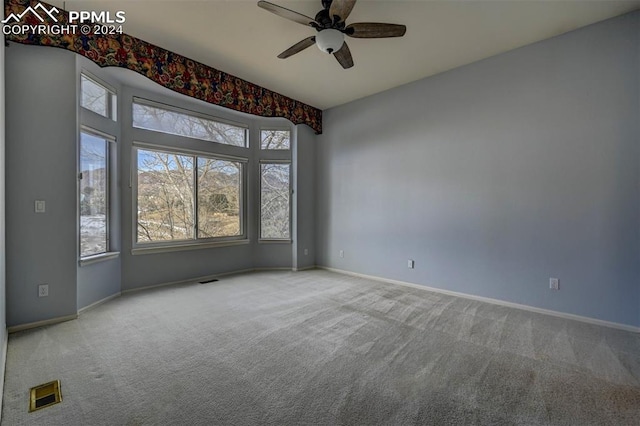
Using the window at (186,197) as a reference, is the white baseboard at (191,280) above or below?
below

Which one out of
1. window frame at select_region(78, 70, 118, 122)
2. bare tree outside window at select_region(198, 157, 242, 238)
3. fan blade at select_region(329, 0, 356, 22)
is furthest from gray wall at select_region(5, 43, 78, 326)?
fan blade at select_region(329, 0, 356, 22)

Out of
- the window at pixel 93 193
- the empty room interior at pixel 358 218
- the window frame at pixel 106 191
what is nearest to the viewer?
the empty room interior at pixel 358 218

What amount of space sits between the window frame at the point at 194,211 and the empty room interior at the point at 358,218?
0.03 meters

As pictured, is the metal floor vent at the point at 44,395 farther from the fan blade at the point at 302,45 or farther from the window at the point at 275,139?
the window at the point at 275,139

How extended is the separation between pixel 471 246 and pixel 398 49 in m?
2.59

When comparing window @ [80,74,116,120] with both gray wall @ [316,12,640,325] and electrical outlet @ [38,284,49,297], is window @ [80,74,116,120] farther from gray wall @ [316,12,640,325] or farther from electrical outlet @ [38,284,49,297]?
gray wall @ [316,12,640,325]

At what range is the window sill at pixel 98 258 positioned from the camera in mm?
3200

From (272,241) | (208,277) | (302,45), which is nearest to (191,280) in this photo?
(208,277)

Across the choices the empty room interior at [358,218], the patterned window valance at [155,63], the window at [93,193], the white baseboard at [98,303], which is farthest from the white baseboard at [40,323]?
the patterned window valance at [155,63]

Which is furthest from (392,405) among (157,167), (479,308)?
(157,167)

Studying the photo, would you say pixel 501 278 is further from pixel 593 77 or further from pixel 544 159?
pixel 593 77

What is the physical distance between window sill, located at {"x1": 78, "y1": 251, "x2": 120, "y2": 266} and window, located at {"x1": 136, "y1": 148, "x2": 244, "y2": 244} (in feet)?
1.36

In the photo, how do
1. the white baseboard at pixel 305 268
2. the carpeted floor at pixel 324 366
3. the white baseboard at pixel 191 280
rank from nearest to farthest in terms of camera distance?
the carpeted floor at pixel 324 366
the white baseboard at pixel 191 280
the white baseboard at pixel 305 268

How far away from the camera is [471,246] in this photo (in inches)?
147
